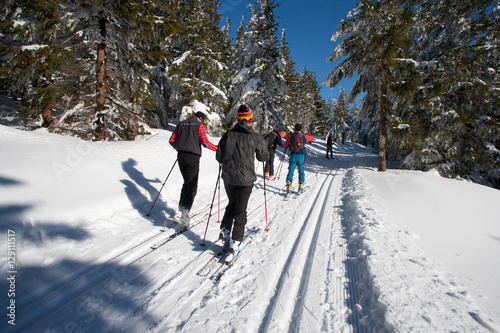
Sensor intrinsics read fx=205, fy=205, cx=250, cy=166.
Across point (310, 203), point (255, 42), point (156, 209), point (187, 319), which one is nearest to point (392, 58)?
point (310, 203)

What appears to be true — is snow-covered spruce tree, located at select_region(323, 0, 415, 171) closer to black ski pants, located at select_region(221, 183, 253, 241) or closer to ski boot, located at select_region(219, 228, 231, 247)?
black ski pants, located at select_region(221, 183, 253, 241)

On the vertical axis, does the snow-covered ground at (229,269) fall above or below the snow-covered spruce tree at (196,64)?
below

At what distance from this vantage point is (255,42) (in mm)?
16219

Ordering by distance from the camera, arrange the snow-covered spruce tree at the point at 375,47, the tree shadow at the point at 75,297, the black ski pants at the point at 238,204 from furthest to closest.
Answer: the snow-covered spruce tree at the point at 375,47
the black ski pants at the point at 238,204
the tree shadow at the point at 75,297

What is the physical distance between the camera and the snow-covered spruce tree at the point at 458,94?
32.3ft

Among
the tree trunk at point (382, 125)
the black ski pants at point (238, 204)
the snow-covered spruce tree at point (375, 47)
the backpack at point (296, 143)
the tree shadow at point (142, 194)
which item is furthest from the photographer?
the tree trunk at point (382, 125)

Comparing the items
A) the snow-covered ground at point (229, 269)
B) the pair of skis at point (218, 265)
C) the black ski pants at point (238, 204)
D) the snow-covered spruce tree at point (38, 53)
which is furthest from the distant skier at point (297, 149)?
the snow-covered spruce tree at point (38, 53)

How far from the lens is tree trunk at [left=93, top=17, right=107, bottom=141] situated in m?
7.69

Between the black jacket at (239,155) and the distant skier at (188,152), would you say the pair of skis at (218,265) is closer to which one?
the black jacket at (239,155)

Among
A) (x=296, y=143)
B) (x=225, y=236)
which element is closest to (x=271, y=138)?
(x=296, y=143)

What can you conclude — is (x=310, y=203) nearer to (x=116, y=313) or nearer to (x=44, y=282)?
(x=116, y=313)

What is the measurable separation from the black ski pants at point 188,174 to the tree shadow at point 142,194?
30.0 inches

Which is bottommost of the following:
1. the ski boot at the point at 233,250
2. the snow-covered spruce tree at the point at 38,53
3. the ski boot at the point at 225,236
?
the ski boot at the point at 233,250

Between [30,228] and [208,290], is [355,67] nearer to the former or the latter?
[208,290]
